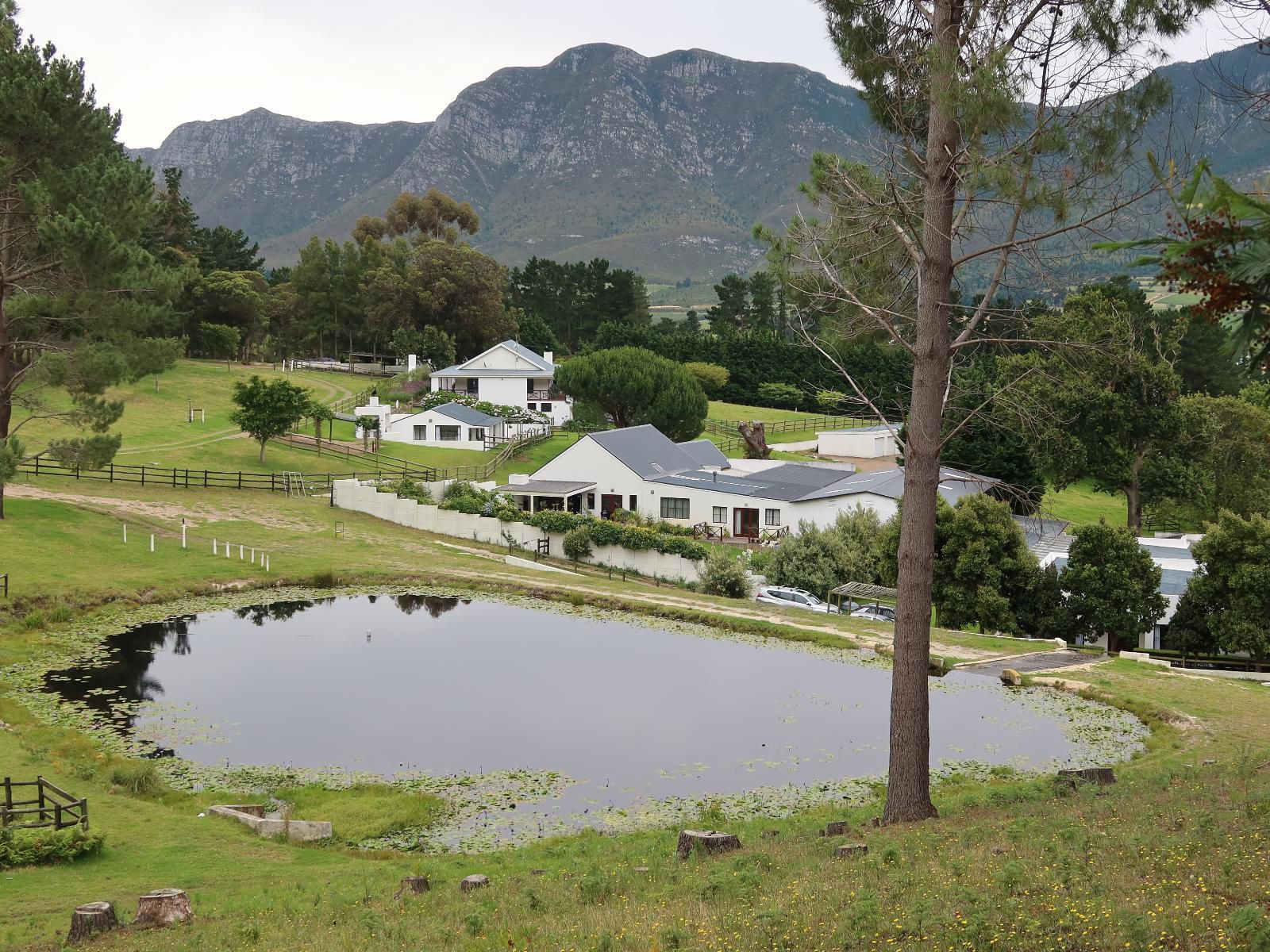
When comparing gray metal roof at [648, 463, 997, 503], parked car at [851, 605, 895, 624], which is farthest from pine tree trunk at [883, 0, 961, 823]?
gray metal roof at [648, 463, 997, 503]

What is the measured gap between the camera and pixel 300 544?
46062mm

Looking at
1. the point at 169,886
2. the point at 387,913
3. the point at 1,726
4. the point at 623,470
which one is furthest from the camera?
the point at 623,470

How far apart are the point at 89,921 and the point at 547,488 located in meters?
46.2

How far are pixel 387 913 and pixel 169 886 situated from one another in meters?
4.28

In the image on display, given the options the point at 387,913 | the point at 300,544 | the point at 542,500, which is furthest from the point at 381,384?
the point at 387,913

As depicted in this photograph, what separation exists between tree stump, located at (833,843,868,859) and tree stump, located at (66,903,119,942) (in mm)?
8021

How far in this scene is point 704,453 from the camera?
67188mm

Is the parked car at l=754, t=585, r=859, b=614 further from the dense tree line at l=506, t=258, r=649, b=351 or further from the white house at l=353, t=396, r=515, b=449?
the dense tree line at l=506, t=258, r=649, b=351

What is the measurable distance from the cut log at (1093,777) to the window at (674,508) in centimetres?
4074

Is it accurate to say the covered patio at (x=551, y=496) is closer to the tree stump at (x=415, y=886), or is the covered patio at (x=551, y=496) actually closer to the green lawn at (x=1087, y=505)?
the green lawn at (x=1087, y=505)

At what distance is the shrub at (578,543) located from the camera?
1939 inches

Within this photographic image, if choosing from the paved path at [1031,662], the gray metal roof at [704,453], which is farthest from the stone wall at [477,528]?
the paved path at [1031,662]

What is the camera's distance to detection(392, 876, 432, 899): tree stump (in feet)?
41.9

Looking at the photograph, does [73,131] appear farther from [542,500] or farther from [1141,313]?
[1141,313]
